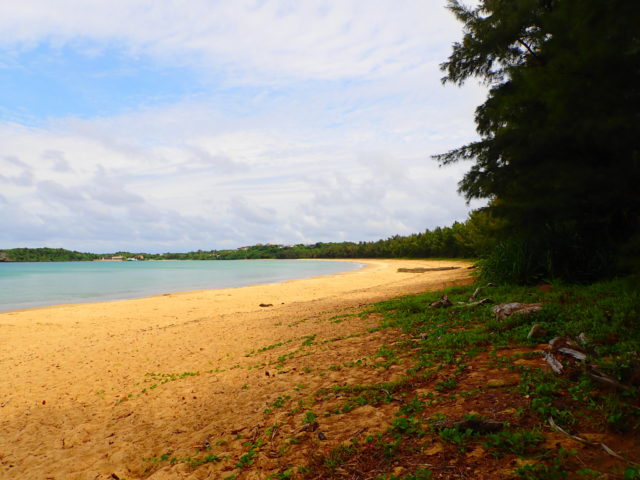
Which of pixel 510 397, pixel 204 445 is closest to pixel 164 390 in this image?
pixel 204 445

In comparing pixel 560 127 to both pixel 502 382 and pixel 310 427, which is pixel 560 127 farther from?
pixel 310 427

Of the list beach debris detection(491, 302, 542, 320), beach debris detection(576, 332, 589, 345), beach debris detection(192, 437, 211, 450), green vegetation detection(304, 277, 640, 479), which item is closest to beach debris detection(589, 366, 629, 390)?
green vegetation detection(304, 277, 640, 479)

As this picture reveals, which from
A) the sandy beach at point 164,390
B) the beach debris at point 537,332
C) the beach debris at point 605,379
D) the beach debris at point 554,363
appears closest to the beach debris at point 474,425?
the sandy beach at point 164,390

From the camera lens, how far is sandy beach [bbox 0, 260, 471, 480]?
4.21m

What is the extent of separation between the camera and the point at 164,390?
657cm

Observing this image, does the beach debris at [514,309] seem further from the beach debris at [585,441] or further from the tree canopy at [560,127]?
the beach debris at [585,441]

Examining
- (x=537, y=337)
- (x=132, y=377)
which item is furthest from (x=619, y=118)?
(x=132, y=377)

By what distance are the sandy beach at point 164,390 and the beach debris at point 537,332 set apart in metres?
2.41

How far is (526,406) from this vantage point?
11.6ft

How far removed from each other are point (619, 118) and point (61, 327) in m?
16.4

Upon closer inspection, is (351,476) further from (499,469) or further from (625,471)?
(625,471)

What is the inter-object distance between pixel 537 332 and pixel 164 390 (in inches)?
236

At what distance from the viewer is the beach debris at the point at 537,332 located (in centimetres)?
540

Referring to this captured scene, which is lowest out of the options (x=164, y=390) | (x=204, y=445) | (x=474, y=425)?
(x=164, y=390)
